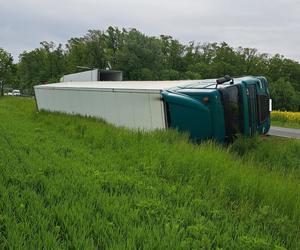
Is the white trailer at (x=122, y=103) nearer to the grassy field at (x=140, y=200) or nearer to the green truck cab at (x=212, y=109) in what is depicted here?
the green truck cab at (x=212, y=109)

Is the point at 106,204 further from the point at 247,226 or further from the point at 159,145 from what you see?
the point at 159,145

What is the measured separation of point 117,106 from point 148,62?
166ft

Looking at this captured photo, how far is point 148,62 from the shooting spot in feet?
206

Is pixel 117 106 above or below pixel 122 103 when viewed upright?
below

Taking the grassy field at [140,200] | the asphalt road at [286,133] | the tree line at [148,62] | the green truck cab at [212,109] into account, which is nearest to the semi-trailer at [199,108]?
the green truck cab at [212,109]

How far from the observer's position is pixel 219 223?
424 cm

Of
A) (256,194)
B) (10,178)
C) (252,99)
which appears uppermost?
(252,99)

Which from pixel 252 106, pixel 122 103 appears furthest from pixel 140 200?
pixel 122 103

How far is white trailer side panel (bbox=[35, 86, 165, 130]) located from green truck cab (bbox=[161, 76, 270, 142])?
1.79ft

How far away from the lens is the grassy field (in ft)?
12.1

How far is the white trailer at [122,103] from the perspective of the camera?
1123 centimetres

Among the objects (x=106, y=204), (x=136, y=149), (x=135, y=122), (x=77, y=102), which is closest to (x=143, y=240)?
(x=106, y=204)

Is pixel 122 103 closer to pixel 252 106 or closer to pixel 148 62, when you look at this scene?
pixel 252 106

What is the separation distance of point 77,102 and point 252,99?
8714 millimetres
